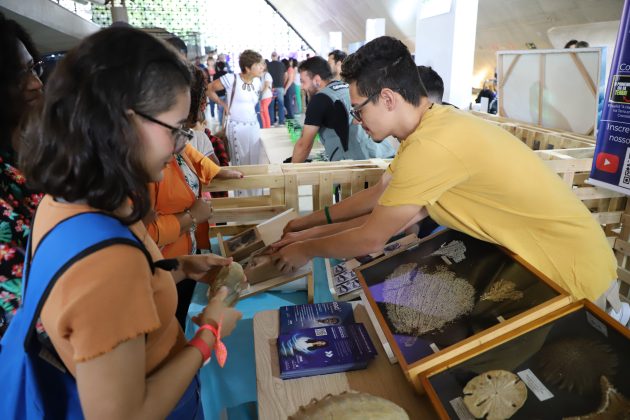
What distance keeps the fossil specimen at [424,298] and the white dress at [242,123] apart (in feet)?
12.9

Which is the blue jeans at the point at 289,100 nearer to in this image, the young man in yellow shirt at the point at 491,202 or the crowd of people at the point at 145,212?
the crowd of people at the point at 145,212

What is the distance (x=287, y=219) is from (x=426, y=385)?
3.77 ft

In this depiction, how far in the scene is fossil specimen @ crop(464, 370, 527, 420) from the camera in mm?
720

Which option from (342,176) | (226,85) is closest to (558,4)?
(226,85)

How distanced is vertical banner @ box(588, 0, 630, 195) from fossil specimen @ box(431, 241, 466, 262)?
1751mm

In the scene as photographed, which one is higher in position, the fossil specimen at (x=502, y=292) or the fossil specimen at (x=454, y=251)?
the fossil specimen at (x=454, y=251)

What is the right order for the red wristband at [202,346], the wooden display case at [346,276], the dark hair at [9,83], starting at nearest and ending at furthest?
the red wristband at [202,346]
the dark hair at [9,83]
the wooden display case at [346,276]

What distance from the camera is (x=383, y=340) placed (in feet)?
3.32

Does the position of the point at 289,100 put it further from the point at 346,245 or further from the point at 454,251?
the point at 454,251

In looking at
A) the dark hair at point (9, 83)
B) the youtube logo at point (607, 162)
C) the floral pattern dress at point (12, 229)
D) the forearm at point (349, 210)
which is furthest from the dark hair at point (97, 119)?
the youtube logo at point (607, 162)

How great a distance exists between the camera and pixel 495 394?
74 cm

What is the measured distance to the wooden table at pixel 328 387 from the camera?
92cm

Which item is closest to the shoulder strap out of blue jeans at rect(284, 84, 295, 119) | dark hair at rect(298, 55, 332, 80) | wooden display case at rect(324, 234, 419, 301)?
wooden display case at rect(324, 234, 419, 301)

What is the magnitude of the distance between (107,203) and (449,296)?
2.50ft
